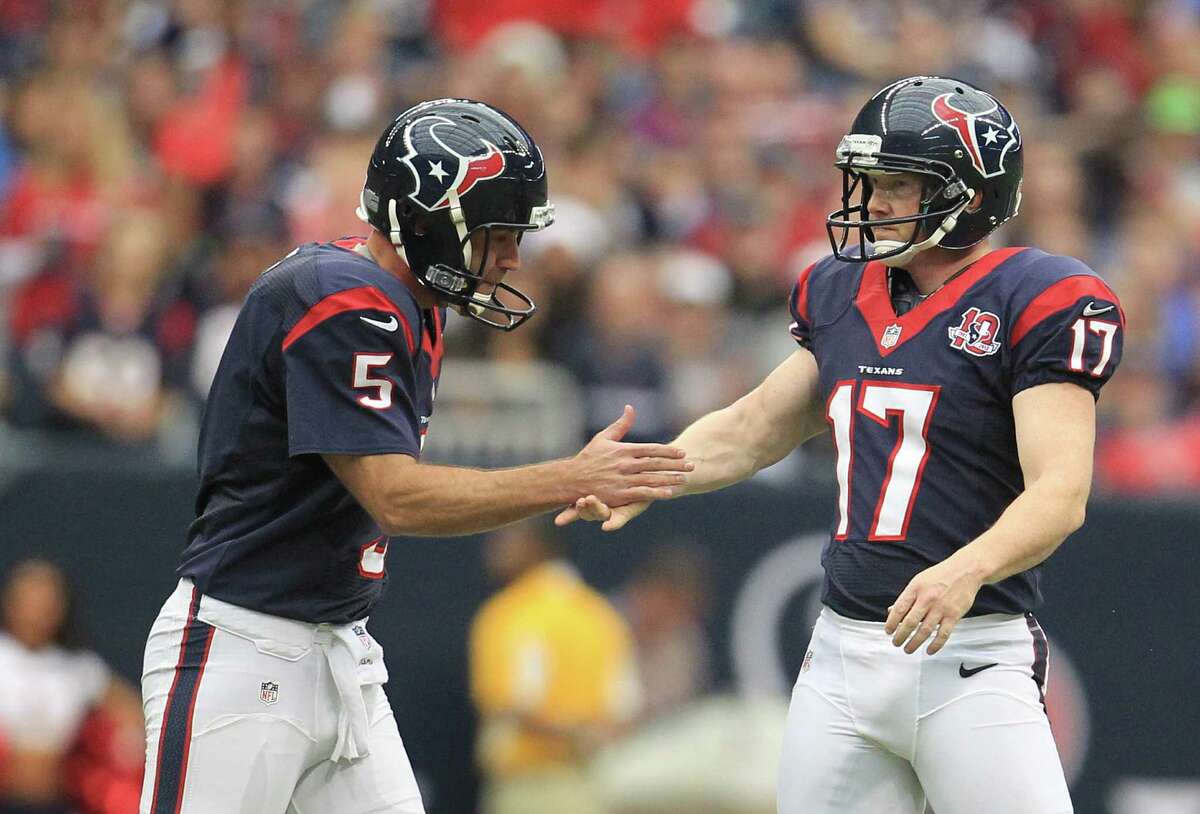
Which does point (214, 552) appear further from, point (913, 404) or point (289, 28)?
point (289, 28)

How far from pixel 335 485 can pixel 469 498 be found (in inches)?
13.6

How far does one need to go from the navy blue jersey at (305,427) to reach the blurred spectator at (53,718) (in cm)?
358

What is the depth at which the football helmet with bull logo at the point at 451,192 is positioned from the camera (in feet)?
14.2

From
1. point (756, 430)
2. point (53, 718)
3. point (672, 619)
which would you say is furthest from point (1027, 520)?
point (53, 718)

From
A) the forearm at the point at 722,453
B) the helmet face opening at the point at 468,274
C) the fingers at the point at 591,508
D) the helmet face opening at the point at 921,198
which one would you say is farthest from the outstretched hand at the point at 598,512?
the helmet face opening at the point at 921,198

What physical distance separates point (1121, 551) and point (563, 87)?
4.15 metres

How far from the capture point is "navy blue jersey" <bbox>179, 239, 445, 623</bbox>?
4.11 m

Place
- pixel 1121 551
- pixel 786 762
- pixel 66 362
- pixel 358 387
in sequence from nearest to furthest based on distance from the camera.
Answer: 1. pixel 358 387
2. pixel 786 762
3. pixel 1121 551
4. pixel 66 362

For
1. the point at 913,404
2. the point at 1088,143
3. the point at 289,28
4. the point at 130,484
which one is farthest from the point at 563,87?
the point at 913,404

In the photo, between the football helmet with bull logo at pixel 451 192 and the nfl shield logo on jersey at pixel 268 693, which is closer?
the nfl shield logo on jersey at pixel 268 693

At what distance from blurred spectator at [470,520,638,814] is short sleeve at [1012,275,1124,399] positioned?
378cm

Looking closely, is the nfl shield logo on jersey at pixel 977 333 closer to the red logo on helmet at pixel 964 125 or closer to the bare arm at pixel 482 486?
the red logo on helmet at pixel 964 125

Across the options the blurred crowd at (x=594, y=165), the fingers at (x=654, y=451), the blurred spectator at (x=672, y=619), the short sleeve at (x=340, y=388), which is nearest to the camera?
the short sleeve at (x=340, y=388)

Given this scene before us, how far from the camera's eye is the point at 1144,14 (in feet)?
37.6
